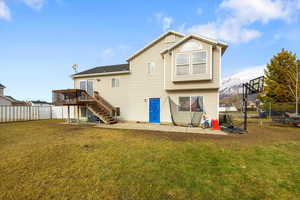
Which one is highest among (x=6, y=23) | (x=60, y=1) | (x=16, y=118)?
(x=60, y=1)

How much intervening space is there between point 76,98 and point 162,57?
343 inches

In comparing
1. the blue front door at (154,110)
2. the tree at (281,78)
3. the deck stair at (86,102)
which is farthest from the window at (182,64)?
the tree at (281,78)

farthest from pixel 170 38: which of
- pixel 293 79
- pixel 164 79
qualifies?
pixel 293 79

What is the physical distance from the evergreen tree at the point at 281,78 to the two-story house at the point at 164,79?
1597 cm

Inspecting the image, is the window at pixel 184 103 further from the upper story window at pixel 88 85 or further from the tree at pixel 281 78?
the tree at pixel 281 78

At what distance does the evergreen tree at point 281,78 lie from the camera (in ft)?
59.3

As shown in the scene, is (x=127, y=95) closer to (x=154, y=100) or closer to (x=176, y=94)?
(x=154, y=100)

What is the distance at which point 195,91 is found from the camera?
10570 mm

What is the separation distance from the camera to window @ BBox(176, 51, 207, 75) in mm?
9797

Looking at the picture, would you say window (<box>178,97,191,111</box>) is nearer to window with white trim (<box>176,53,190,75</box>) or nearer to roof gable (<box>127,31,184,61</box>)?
window with white trim (<box>176,53,190,75</box>)

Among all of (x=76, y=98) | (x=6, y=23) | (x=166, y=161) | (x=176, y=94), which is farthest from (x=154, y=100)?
(x=6, y=23)

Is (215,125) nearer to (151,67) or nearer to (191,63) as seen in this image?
(191,63)

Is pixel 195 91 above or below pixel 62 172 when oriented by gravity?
above

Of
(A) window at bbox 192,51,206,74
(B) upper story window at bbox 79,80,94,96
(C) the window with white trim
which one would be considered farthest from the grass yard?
(B) upper story window at bbox 79,80,94,96
